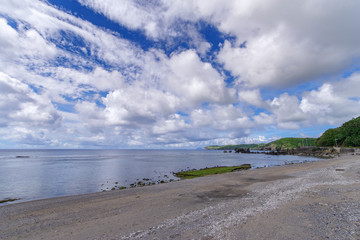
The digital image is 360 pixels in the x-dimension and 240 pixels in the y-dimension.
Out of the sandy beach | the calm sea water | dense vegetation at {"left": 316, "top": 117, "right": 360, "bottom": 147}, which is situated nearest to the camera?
the sandy beach

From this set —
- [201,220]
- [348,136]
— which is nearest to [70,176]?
[201,220]

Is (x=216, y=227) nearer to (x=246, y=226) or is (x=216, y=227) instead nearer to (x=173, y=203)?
(x=246, y=226)

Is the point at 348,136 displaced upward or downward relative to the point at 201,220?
upward

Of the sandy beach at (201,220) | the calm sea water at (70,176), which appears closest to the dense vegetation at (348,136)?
the calm sea water at (70,176)

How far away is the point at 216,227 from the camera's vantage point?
38.2 ft

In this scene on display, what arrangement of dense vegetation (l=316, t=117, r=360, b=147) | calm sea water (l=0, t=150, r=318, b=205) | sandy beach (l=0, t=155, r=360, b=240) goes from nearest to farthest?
sandy beach (l=0, t=155, r=360, b=240)
calm sea water (l=0, t=150, r=318, b=205)
dense vegetation (l=316, t=117, r=360, b=147)

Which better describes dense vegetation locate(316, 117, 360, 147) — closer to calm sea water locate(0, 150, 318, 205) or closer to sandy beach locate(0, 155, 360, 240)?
calm sea water locate(0, 150, 318, 205)

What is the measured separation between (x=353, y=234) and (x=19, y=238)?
21.4 m

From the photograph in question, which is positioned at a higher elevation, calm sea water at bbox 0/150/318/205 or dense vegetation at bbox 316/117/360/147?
dense vegetation at bbox 316/117/360/147

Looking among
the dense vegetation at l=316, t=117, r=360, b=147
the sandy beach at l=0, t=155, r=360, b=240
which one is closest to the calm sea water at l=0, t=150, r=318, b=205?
the sandy beach at l=0, t=155, r=360, b=240

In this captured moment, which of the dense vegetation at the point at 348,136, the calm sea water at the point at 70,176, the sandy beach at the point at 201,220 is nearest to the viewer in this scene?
the sandy beach at the point at 201,220

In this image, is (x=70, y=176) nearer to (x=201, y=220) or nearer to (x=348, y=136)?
(x=201, y=220)

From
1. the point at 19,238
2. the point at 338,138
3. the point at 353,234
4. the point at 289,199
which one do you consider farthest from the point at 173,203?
the point at 338,138

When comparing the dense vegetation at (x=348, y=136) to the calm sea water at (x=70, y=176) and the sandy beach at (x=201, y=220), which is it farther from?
the sandy beach at (x=201, y=220)
